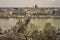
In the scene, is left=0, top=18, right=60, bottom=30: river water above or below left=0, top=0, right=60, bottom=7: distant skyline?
below

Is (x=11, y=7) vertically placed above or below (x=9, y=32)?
above

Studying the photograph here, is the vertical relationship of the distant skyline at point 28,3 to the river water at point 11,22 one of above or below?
above

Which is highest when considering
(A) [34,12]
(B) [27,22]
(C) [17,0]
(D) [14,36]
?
(C) [17,0]

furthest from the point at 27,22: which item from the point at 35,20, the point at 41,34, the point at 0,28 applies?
the point at 0,28

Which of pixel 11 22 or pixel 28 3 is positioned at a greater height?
pixel 28 3

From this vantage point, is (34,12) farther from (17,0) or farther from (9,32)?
(9,32)

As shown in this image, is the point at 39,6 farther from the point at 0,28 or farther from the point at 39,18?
the point at 0,28

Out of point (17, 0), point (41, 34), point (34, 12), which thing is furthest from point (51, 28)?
point (17, 0)

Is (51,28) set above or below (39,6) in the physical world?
below

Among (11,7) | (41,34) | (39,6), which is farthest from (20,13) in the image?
(41,34)
